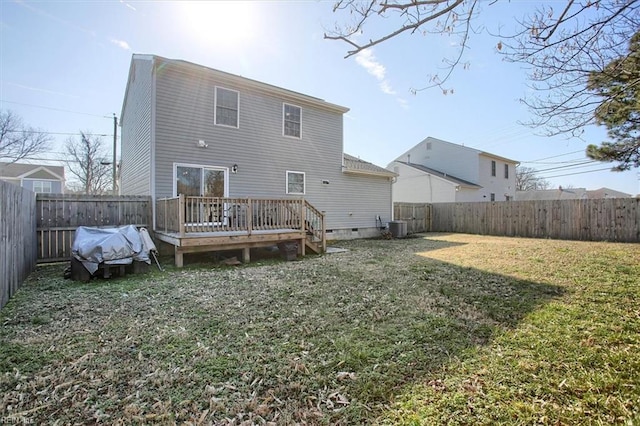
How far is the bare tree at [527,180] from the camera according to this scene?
139 feet

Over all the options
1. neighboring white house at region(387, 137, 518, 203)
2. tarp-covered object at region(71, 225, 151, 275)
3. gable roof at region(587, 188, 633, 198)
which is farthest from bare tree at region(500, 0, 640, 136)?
gable roof at region(587, 188, 633, 198)

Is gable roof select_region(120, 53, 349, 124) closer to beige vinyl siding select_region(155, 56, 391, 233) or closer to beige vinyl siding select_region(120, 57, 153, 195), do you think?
beige vinyl siding select_region(155, 56, 391, 233)

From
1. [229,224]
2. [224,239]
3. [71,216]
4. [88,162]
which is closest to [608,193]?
[229,224]

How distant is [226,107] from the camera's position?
31.0 ft

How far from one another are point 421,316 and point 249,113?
8485mm

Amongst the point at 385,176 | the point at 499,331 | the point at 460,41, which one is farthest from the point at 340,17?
the point at 385,176

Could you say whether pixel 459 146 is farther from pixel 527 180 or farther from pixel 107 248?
pixel 527 180

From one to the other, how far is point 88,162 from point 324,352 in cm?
3359

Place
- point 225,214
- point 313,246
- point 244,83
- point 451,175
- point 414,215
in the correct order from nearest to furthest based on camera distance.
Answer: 1. point 225,214
2. point 313,246
3. point 244,83
4. point 414,215
5. point 451,175

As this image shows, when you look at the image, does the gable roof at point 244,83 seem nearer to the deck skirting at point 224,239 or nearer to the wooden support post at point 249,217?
the wooden support post at point 249,217

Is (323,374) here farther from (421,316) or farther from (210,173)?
(210,173)

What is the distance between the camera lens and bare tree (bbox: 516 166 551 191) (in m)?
42.5

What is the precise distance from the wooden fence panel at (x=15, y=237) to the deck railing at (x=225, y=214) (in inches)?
98.4

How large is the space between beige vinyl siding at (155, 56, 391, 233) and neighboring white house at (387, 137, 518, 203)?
8.53 m
